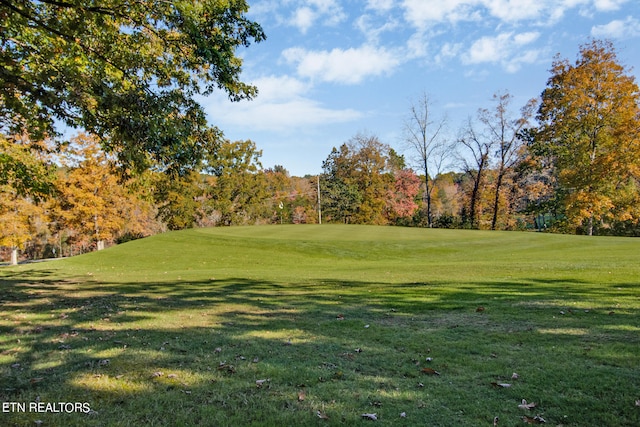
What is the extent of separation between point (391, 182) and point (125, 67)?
47.7 metres

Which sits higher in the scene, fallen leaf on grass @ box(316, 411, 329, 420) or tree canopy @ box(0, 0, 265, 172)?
tree canopy @ box(0, 0, 265, 172)

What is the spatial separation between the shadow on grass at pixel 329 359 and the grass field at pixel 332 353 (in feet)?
0.06

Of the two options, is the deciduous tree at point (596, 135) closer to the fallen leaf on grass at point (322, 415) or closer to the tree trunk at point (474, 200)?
the tree trunk at point (474, 200)

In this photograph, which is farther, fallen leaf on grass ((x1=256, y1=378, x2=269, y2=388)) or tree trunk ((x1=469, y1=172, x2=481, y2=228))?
tree trunk ((x1=469, y1=172, x2=481, y2=228))

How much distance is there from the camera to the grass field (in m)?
3.03

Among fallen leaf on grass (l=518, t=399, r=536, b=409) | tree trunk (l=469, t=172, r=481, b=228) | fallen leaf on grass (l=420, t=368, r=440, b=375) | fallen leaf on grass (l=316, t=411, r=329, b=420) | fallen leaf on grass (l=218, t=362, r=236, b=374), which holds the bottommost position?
fallen leaf on grass (l=420, t=368, r=440, b=375)

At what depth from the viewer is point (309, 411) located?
9.96 ft

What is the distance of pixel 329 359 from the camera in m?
4.26

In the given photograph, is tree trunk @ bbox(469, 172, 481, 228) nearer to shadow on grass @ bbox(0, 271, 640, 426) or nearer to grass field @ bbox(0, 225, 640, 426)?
grass field @ bbox(0, 225, 640, 426)

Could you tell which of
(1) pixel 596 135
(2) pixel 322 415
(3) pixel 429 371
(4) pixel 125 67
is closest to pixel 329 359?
(3) pixel 429 371

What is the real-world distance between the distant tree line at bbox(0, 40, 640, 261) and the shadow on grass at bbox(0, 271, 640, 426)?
4584 mm

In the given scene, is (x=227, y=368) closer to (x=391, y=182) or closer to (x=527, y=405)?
(x=527, y=405)

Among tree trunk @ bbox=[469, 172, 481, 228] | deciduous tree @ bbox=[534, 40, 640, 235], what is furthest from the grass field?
tree trunk @ bbox=[469, 172, 481, 228]

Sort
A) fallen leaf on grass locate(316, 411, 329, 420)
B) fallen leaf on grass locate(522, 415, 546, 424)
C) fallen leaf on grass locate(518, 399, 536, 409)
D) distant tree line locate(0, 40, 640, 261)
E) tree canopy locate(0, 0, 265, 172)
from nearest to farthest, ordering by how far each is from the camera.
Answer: fallen leaf on grass locate(522, 415, 546, 424) < fallen leaf on grass locate(316, 411, 329, 420) < fallen leaf on grass locate(518, 399, 536, 409) < tree canopy locate(0, 0, 265, 172) < distant tree line locate(0, 40, 640, 261)
